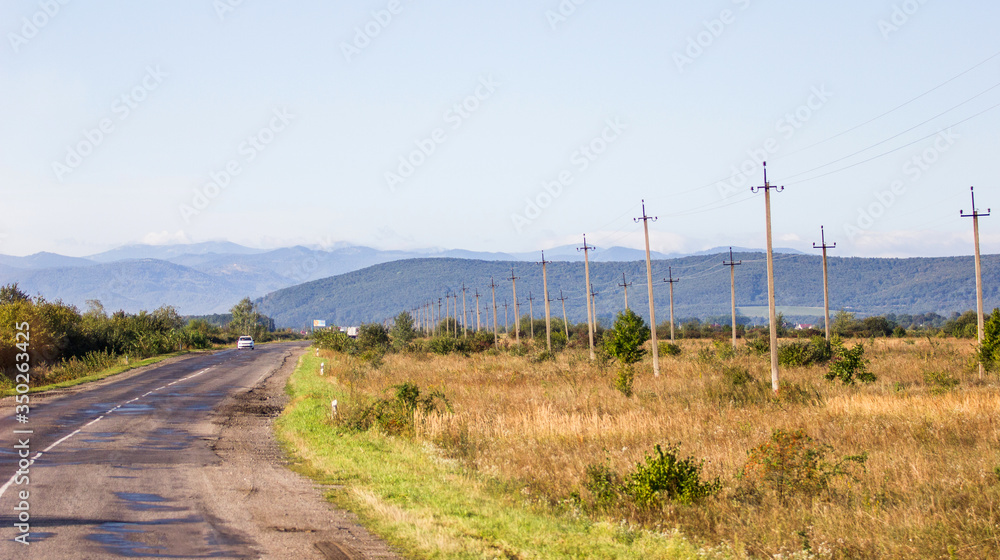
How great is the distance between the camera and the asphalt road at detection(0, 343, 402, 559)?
27.1ft

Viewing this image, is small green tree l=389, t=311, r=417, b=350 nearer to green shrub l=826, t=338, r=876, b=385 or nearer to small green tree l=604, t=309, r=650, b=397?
small green tree l=604, t=309, r=650, b=397

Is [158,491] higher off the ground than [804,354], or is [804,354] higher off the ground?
[158,491]

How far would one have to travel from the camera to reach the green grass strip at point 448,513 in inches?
330

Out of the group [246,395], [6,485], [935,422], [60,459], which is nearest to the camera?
[6,485]

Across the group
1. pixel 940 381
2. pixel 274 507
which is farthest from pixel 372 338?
pixel 274 507

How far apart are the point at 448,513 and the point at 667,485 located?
3305mm

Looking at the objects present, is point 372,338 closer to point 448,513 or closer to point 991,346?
point 991,346

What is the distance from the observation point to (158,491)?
1121 cm

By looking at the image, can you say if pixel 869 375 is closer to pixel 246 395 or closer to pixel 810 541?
pixel 810 541

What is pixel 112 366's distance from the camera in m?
42.8

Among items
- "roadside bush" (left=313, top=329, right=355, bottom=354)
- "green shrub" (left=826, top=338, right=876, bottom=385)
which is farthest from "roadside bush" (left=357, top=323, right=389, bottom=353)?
"green shrub" (left=826, top=338, right=876, bottom=385)

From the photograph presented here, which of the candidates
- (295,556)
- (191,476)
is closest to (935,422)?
(295,556)

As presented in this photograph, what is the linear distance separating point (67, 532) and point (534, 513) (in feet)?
19.3

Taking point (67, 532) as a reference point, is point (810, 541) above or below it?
below
